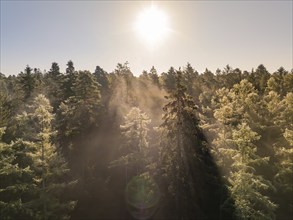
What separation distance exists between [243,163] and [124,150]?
27836mm

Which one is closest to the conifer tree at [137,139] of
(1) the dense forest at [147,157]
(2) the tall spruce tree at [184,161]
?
(1) the dense forest at [147,157]

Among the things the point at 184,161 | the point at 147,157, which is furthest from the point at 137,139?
the point at 184,161

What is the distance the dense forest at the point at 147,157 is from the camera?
88.2ft

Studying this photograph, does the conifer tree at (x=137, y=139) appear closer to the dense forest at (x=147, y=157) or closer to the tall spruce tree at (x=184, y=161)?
the dense forest at (x=147, y=157)

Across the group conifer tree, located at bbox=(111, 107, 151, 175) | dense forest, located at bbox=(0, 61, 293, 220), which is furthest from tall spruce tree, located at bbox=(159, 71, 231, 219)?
conifer tree, located at bbox=(111, 107, 151, 175)

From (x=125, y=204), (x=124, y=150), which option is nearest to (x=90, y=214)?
(x=125, y=204)

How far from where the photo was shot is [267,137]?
39656 millimetres

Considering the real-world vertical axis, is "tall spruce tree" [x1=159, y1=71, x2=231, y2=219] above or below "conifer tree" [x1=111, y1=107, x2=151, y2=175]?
below

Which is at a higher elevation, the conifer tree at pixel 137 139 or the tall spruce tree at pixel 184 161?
the conifer tree at pixel 137 139

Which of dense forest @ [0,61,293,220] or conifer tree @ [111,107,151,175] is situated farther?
conifer tree @ [111,107,151,175]

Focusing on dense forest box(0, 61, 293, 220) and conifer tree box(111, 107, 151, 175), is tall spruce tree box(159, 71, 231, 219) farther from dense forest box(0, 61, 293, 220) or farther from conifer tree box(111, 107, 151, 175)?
conifer tree box(111, 107, 151, 175)

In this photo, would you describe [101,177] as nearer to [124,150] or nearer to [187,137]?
[124,150]

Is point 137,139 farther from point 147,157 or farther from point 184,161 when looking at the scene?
point 184,161

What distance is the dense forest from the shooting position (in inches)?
1059
